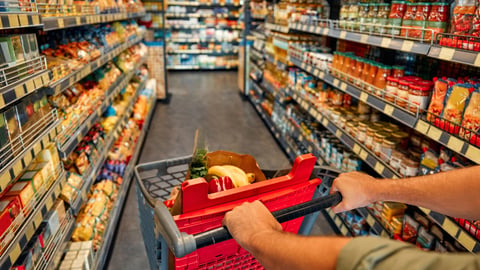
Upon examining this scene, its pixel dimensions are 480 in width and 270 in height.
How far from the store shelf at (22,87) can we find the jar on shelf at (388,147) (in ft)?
6.62

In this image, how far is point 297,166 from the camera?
1117 mm

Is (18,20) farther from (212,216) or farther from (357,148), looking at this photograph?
(357,148)

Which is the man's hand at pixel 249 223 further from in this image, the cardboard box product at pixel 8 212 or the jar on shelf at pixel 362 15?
the jar on shelf at pixel 362 15

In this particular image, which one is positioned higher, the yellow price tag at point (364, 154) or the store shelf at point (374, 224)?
the yellow price tag at point (364, 154)

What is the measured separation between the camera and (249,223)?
89 cm

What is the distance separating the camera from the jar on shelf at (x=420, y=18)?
2.08 metres

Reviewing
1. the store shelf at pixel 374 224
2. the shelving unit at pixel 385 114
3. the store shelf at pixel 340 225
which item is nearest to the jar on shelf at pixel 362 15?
the shelving unit at pixel 385 114

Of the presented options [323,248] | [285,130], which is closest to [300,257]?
[323,248]

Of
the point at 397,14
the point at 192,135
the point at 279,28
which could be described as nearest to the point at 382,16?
the point at 397,14

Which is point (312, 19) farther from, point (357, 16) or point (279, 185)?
point (279, 185)

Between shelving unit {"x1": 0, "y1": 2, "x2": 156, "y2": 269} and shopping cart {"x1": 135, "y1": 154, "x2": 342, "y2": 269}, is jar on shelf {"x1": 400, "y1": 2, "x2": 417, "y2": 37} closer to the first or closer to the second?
shopping cart {"x1": 135, "y1": 154, "x2": 342, "y2": 269}

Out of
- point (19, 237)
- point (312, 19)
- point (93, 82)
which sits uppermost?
point (312, 19)

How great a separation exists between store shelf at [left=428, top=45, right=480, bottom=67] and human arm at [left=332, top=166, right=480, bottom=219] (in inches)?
28.3

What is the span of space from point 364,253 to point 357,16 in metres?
2.59
